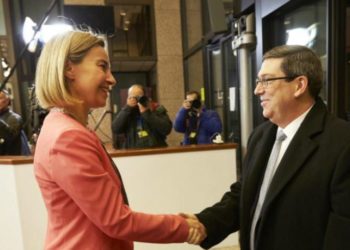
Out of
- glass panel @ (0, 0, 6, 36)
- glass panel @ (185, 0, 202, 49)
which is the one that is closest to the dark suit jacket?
glass panel @ (185, 0, 202, 49)

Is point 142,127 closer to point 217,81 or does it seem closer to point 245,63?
point 245,63

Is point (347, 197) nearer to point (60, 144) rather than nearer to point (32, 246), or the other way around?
point (60, 144)

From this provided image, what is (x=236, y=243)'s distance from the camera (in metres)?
2.71

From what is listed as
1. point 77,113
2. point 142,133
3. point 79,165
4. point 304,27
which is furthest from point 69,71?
point 142,133

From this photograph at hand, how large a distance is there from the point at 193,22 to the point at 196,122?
10.0 feet

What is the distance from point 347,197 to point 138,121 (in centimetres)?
237

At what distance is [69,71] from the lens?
0.95 meters

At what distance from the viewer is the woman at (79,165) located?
0.86 metres

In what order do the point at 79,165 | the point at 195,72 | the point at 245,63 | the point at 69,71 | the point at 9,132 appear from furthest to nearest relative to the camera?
the point at 195,72 → the point at 9,132 → the point at 245,63 → the point at 69,71 → the point at 79,165

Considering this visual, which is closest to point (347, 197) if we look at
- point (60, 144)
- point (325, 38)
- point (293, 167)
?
point (293, 167)

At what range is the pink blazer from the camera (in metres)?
0.85

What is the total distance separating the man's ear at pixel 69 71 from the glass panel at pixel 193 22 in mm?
4773

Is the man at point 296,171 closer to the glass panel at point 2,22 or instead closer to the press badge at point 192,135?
the press badge at point 192,135

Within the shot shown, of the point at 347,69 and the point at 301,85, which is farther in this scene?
the point at 347,69
